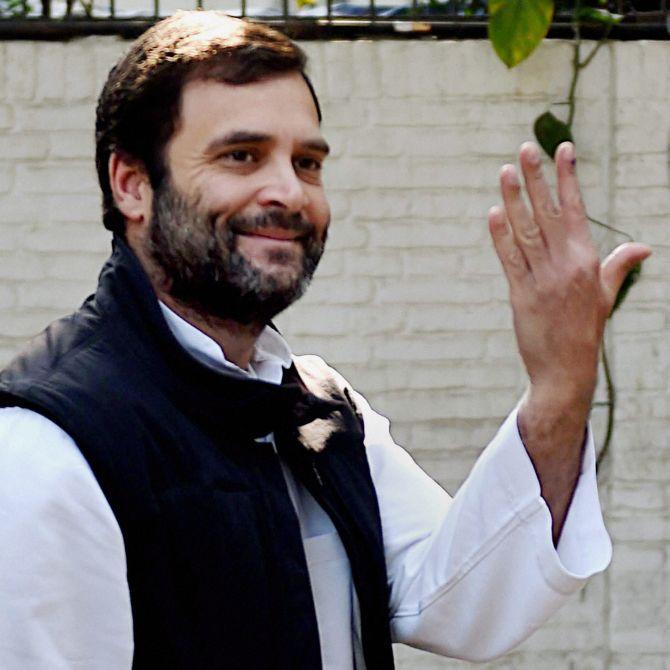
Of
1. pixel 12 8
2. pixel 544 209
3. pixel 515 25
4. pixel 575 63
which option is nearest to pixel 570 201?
pixel 544 209

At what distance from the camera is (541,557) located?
1.93 meters

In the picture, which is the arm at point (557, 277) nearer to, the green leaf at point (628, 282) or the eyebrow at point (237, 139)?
the eyebrow at point (237, 139)

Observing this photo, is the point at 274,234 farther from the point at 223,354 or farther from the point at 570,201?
the point at 570,201

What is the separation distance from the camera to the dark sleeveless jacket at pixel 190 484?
1774 mm

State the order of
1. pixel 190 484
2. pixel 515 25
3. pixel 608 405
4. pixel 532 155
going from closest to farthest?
1. pixel 532 155
2. pixel 190 484
3. pixel 515 25
4. pixel 608 405

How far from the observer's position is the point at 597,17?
432 cm

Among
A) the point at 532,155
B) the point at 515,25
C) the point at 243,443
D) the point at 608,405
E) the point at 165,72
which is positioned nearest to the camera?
the point at 532,155

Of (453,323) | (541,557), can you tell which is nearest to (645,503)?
(453,323)

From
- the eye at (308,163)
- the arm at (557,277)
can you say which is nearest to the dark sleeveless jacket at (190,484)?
the eye at (308,163)

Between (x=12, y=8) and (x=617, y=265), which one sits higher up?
(x=12, y=8)

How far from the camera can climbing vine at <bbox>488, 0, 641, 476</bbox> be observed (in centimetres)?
415

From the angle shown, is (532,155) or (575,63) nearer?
(532,155)

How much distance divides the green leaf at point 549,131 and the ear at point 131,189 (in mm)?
2271

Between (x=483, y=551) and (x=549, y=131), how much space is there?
2419 mm
